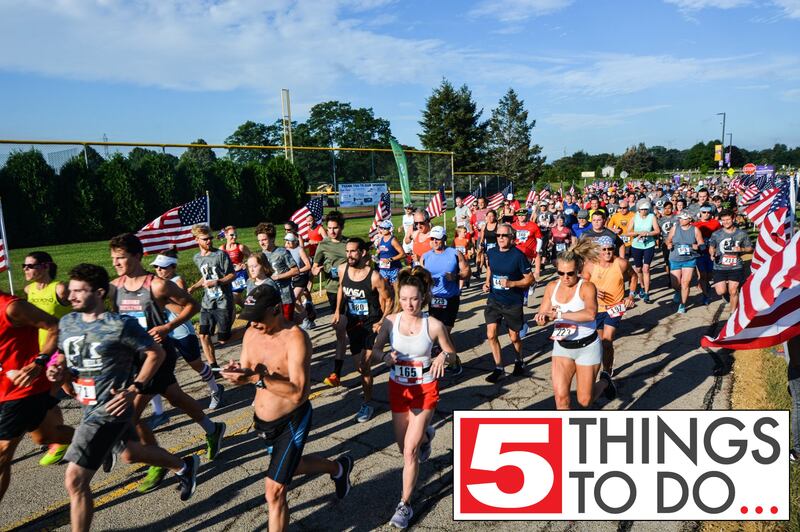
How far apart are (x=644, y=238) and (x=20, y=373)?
10518 millimetres

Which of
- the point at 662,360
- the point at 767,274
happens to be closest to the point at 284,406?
the point at 767,274

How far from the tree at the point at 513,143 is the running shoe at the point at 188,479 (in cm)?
5977

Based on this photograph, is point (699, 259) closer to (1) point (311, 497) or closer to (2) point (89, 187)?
(1) point (311, 497)

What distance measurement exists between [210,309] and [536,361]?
458 cm

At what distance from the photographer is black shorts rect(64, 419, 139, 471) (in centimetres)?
337

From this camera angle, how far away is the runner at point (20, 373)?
12.5 feet

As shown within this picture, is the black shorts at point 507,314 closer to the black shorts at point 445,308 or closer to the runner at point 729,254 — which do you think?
the black shorts at point 445,308

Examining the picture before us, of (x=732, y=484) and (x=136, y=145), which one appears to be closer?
(x=732, y=484)

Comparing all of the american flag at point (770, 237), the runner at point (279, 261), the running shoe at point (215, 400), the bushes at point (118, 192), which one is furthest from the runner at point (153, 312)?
the bushes at point (118, 192)

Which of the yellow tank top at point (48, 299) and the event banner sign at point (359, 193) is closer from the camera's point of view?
the yellow tank top at point (48, 299)

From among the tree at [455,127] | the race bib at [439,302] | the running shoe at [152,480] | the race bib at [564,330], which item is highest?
the tree at [455,127]

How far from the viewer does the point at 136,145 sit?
21.3m

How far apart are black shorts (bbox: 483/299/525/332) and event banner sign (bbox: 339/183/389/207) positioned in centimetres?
1744

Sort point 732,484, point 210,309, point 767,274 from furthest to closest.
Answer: point 210,309 → point 767,274 → point 732,484
